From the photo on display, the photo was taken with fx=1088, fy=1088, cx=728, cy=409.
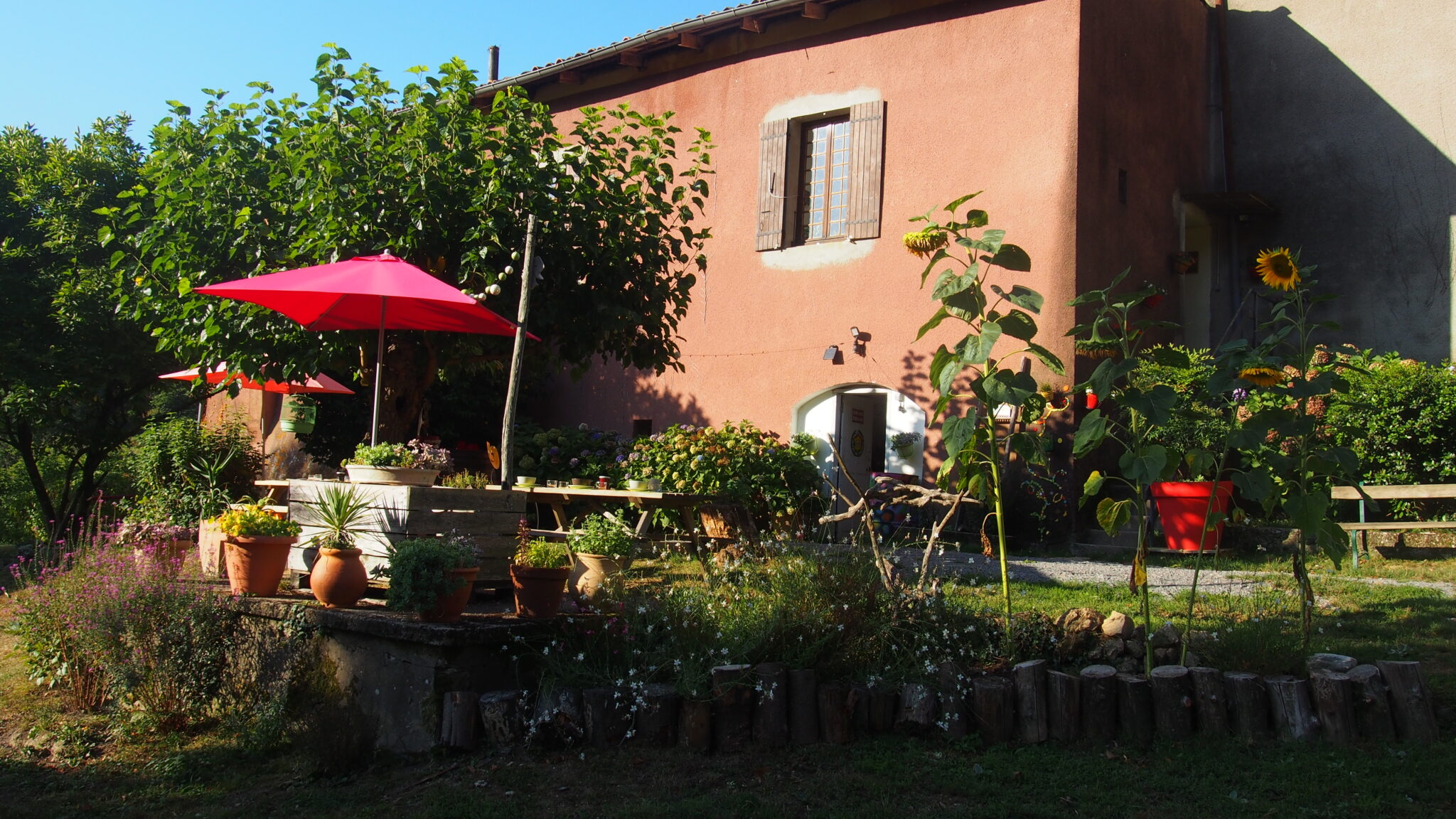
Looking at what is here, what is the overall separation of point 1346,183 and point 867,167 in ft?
16.4

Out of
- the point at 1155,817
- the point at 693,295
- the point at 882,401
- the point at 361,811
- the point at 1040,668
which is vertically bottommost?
the point at 361,811

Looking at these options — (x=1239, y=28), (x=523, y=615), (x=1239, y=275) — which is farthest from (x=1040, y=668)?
(x=1239, y=28)

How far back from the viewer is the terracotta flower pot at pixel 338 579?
202 inches

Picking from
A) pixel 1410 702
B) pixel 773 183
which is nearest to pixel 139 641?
pixel 1410 702

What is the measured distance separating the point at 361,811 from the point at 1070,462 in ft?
23.5

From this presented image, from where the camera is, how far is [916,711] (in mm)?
4238

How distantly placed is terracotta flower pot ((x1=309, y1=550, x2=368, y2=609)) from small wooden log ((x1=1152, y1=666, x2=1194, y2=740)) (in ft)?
11.6

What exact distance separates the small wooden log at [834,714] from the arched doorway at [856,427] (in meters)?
5.93

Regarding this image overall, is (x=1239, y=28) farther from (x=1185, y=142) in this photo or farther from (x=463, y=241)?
(x=463, y=241)

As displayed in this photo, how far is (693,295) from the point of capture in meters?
12.0

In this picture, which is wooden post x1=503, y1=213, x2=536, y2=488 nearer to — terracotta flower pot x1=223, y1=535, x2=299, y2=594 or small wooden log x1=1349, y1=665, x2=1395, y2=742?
terracotta flower pot x1=223, y1=535, x2=299, y2=594

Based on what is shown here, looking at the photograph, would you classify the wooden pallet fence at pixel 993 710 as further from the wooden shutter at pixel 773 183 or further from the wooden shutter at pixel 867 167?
the wooden shutter at pixel 773 183

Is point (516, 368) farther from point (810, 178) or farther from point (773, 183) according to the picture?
point (810, 178)

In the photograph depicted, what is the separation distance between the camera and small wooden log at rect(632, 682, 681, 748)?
4273 mm
